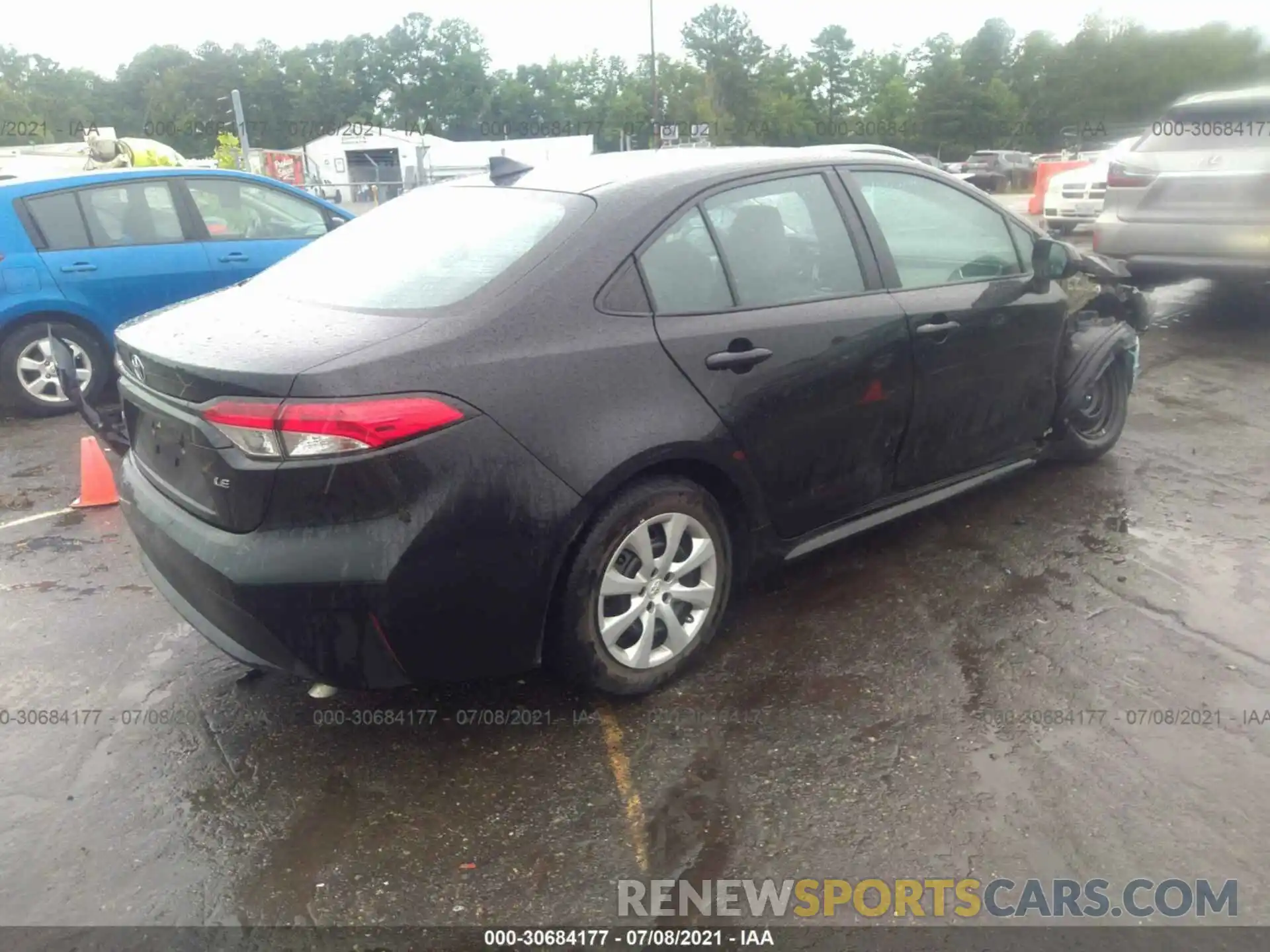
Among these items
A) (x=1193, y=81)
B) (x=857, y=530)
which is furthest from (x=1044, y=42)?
(x=857, y=530)

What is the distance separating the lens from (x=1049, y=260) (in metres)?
4.18

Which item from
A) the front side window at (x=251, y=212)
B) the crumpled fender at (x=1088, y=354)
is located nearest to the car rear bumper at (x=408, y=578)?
the crumpled fender at (x=1088, y=354)

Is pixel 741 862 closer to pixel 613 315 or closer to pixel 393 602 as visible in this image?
pixel 393 602

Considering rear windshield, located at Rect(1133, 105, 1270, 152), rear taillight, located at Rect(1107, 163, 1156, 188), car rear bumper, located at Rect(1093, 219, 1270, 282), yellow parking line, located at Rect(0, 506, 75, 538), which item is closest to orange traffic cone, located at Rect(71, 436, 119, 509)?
yellow parking line, located at Rect(0, 506, 75, 538)

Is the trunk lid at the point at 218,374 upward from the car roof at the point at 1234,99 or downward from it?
Answer: downward

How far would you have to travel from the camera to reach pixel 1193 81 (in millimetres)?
11641

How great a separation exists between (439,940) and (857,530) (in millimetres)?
2081

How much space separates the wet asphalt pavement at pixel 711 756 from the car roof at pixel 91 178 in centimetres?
345

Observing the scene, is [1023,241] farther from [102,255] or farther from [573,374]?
[102,255]

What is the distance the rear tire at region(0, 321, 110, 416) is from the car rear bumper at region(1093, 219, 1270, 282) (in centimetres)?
768

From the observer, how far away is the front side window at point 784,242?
10.5 ft

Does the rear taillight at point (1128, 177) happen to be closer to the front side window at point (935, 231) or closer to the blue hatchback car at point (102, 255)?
the front side window at point (935, 231)

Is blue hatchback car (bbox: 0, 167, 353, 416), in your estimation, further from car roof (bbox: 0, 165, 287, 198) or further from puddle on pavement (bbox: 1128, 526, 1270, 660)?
puddle on pavement (bbox: 1128, 526, 1270, 660)

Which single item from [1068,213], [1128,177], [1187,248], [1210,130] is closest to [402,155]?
[1068,213]
